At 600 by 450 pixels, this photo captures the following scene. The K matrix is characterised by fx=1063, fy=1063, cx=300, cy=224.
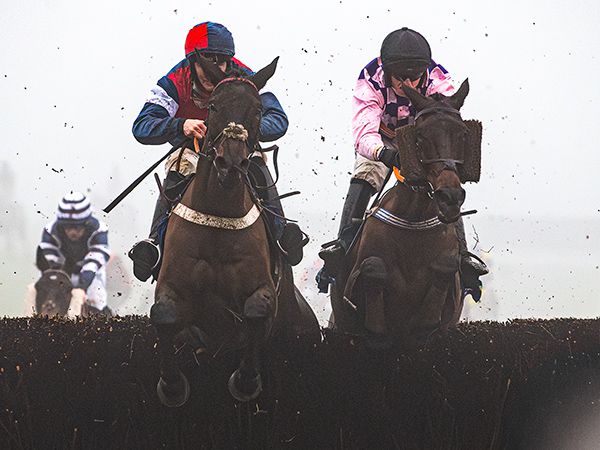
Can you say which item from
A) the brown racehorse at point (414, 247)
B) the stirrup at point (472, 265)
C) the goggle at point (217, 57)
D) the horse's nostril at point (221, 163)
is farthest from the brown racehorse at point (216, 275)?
the stirrup at point (472, 265)

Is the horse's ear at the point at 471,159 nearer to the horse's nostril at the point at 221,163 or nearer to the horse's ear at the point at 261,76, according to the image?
the horse's ear at the point at 261,76

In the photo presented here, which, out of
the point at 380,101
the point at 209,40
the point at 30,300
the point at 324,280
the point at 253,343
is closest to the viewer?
the point at 253,343

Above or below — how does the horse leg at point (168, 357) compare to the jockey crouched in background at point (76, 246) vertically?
below

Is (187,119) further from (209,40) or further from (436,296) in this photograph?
(436,296)

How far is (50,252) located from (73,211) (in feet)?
2.04

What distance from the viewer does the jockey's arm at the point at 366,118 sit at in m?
7.84

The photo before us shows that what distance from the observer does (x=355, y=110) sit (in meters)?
8.16

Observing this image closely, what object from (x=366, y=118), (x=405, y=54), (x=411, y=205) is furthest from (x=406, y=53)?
(x=411, y=205)

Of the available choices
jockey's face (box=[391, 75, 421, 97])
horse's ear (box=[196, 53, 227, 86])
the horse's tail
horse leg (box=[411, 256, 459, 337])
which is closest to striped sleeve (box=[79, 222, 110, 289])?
the horse's tail

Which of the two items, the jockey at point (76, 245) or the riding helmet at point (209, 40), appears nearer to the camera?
Result: the riding helmet at point (209, 40)

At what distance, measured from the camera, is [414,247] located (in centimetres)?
740

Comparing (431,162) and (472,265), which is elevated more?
(431,162)

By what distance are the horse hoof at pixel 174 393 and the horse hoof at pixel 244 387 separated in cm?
28

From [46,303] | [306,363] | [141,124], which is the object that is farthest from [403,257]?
[46,303]
